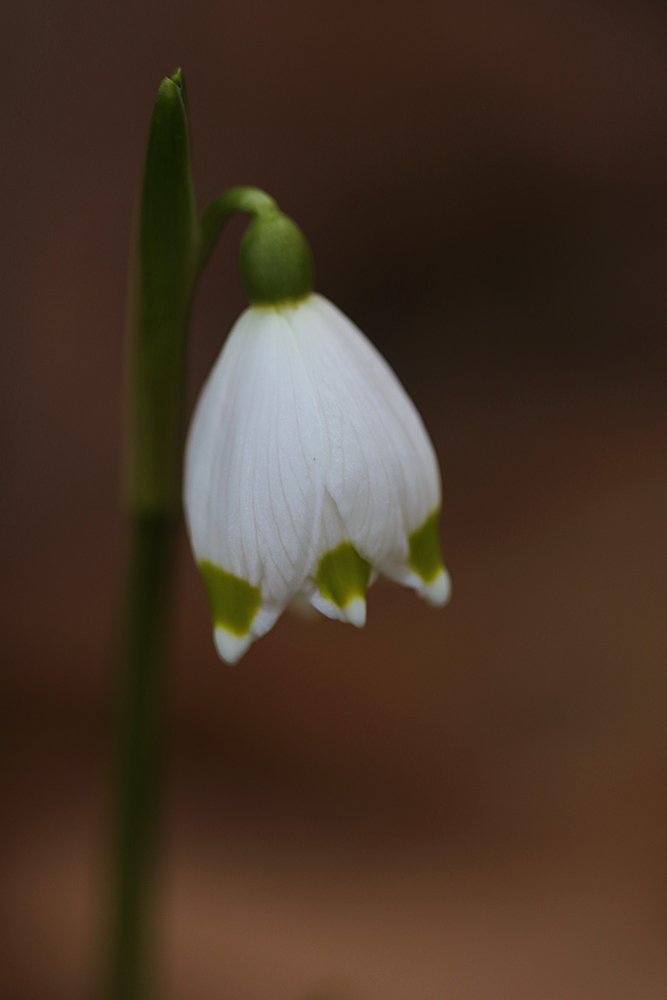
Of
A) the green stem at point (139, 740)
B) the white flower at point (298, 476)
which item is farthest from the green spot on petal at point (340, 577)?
the green stem at point (139, 740)

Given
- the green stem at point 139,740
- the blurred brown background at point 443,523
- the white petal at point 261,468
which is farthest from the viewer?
the blurred brown background at point 443,523

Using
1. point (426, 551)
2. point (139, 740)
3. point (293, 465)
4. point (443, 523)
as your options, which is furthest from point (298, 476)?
point (443, 523)

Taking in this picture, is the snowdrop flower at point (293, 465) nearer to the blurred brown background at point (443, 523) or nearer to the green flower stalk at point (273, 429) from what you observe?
the green flower stalk at point (273, 429)

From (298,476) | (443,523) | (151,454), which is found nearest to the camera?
(298,476)

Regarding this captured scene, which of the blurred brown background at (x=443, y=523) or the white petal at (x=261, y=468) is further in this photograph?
the blurred brown background at (x=443, y=523)

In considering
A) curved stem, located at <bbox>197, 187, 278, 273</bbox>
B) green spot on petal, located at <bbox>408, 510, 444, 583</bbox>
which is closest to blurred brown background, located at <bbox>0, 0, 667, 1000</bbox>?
green spot on petal, located at <bbox>408, 510, 444, 583</bbox>

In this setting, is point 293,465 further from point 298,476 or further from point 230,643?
point 230,643

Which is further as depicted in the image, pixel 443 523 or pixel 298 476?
pixel 443 523

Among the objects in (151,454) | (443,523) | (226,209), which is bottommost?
(443,523)
